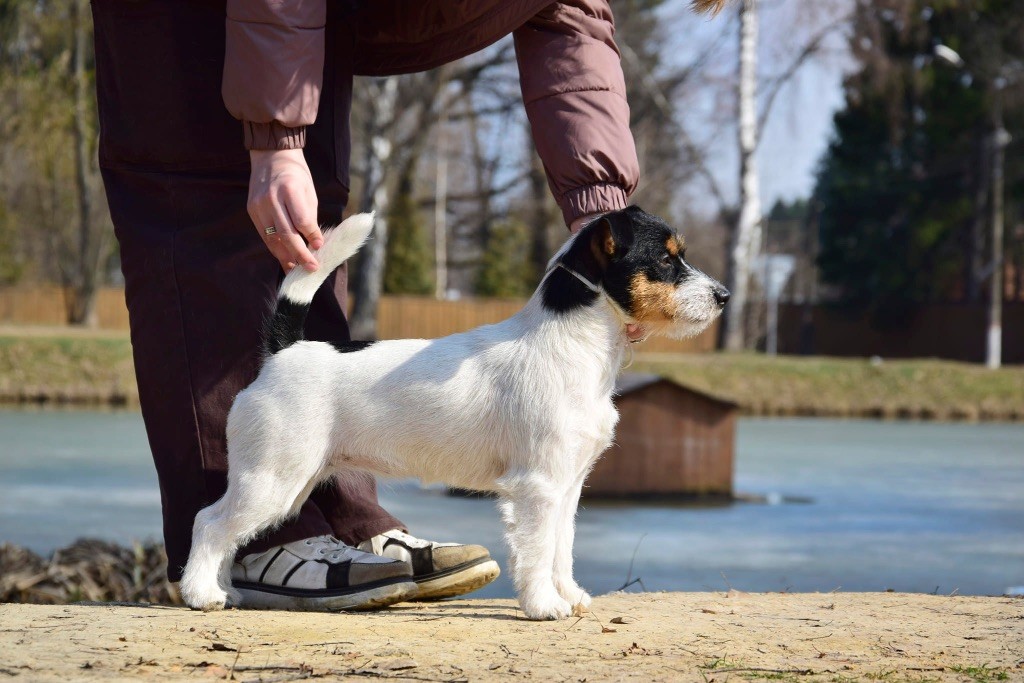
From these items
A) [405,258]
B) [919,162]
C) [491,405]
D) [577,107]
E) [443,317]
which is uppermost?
[919,162]

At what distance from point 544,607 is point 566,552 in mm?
222

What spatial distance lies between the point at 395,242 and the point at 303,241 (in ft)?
123

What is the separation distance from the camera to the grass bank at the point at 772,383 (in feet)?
55.7

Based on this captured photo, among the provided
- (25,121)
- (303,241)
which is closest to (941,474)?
(303,241)

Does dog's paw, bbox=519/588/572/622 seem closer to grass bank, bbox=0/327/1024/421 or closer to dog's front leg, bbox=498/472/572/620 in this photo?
dog's front leg, bbox=498/472/572/620

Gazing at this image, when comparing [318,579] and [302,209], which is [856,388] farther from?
[302,209]

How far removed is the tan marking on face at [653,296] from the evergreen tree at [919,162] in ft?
87.1

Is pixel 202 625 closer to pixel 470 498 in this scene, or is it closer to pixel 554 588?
pixel 554 588

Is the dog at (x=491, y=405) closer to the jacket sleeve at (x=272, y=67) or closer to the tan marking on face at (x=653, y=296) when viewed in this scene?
the tan marking on face at (x=653, y=296)

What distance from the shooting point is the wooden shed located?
8.94 metres

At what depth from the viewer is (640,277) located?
127 inches

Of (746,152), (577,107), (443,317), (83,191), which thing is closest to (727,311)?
(746,152)

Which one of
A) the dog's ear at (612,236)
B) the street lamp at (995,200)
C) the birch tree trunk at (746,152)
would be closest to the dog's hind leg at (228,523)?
the dog's ear at (612,236)

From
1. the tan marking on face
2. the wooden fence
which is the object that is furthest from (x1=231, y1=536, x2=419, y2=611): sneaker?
the wooden fence
